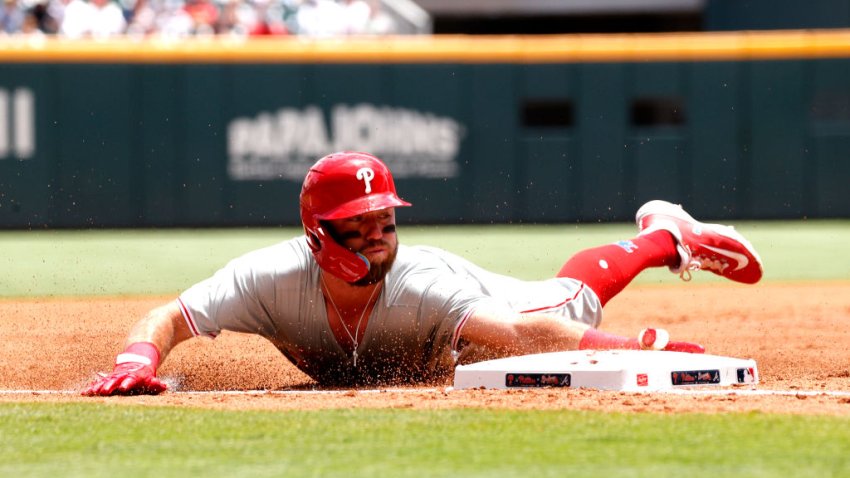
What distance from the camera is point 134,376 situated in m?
4.58

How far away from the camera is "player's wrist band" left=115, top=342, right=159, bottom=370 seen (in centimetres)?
466

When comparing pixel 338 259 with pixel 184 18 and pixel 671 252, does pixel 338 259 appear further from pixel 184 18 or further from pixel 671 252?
pixel 184 18

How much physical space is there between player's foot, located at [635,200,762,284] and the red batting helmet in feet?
6.11

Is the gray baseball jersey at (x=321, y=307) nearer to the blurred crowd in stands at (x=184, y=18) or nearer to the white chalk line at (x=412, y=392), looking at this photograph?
the white chalk line at (x=412, y=392)

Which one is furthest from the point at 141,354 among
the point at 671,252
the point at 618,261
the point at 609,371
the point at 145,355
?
the point at 671,252

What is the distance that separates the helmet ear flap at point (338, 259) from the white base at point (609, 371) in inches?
20.2

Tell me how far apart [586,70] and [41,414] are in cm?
1104

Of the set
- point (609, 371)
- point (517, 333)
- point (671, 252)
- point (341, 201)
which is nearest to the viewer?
point (609, 371)

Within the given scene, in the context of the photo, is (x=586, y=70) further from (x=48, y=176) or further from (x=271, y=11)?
(x=48, y=176)

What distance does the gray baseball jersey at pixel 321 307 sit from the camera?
4848 millimetres

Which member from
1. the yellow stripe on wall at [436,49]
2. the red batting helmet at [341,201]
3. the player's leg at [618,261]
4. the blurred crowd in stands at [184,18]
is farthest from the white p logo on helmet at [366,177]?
the blurred crowd in stands at [184,18]

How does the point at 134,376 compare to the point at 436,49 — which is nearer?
the point at 134,376

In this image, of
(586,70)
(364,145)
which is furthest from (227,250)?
(586,70)

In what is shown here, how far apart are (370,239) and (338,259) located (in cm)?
14
